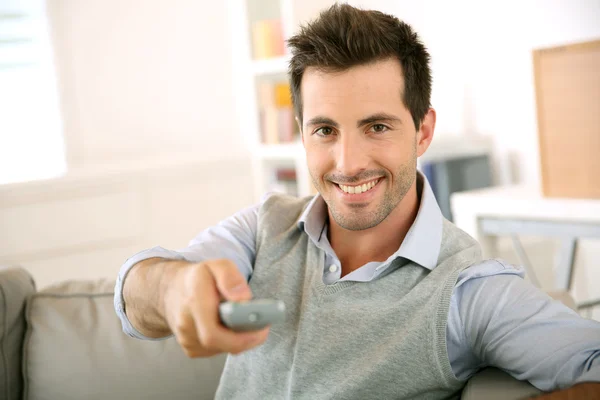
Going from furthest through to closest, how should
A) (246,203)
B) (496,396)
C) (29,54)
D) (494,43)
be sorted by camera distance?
1. (246,203)
2. (29,54)
3. (494,43)
4. (496,396)

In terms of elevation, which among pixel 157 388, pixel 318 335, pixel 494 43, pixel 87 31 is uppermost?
pixel 87 31

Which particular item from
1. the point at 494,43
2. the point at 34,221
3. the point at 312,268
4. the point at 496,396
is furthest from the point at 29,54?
the point at 496,396

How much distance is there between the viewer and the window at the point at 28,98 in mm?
3688

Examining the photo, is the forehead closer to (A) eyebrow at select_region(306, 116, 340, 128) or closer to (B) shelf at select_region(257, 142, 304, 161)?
(A) eyebrow at select_region(306, 116, 340, 128)

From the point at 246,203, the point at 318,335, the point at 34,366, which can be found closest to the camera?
the point at 318,335

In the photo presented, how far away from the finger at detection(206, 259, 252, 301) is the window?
305cm

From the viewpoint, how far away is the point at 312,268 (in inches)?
49.9

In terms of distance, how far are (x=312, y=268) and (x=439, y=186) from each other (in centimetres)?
192

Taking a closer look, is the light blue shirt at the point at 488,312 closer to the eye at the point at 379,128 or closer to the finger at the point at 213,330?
the eye at the point at 379,128

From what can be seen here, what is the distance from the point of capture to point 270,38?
3.73 meters

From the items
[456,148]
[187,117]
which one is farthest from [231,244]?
[187,117]

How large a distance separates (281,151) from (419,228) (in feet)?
8.34

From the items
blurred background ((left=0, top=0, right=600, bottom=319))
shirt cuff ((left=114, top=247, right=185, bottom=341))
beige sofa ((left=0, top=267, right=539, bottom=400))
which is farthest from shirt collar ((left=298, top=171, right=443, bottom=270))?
blurred background ((left=0, top=0, right=600, bottom=319))

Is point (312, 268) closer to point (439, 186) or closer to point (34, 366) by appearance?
point (34, 366)
